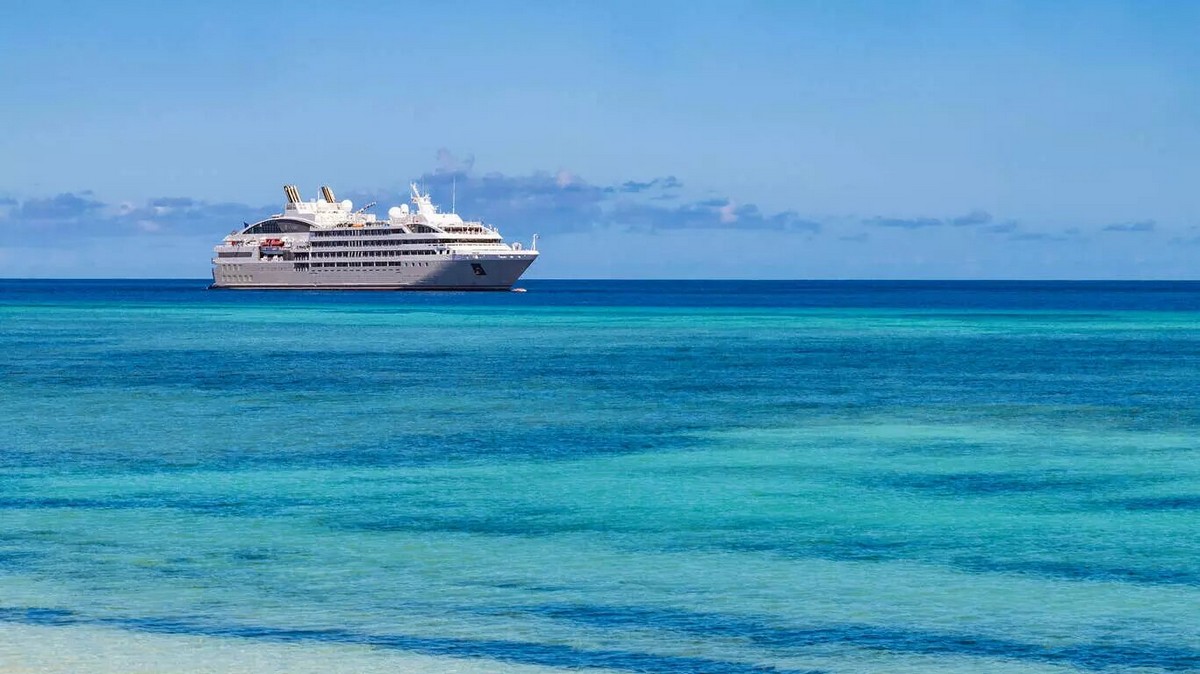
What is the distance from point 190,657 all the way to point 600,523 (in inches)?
302

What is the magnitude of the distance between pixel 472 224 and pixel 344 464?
123 metres

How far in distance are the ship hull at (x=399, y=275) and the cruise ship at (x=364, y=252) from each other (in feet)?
0.31

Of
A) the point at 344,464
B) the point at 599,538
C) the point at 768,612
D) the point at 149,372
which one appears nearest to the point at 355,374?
the point at 149,372

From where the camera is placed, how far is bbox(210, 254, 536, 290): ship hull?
146375mm

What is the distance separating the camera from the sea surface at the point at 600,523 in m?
13.3

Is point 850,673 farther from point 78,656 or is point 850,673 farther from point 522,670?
point 78,656

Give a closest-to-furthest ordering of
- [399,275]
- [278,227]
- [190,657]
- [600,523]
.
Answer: [190,657] < [600,523] < [399,275] < [278,227]

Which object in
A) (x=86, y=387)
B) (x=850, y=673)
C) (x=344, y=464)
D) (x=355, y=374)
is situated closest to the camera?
(x=850, y=673)

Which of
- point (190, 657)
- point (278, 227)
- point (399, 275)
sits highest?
point (278, 227)

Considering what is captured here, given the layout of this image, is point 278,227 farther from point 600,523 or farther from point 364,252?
point 600,523

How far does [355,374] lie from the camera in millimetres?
47188

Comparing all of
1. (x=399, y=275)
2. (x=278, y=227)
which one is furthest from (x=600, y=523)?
(x=278, y=227)

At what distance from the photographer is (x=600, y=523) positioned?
1961cm

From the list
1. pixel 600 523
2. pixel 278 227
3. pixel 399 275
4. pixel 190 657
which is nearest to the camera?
pixel 190 657
